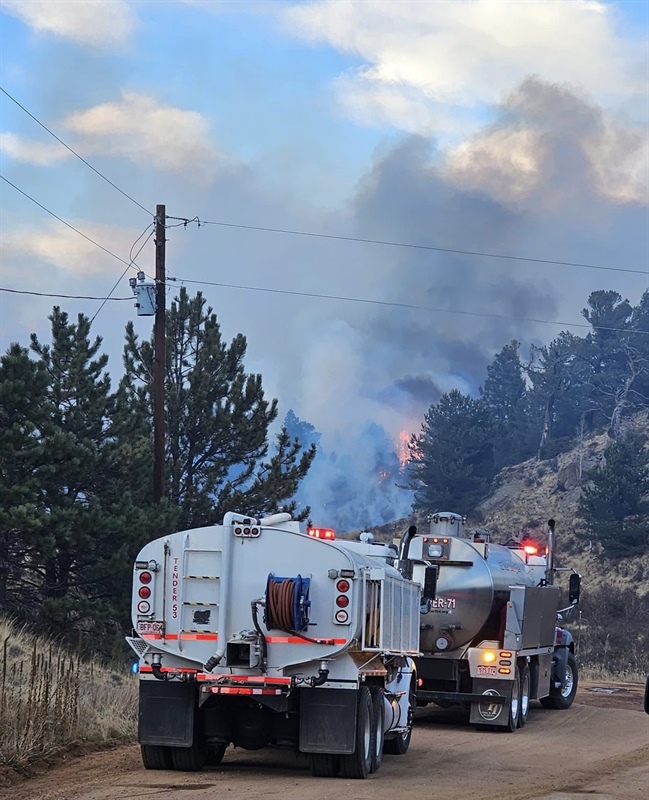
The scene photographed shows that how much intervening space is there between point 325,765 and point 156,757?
1.84m

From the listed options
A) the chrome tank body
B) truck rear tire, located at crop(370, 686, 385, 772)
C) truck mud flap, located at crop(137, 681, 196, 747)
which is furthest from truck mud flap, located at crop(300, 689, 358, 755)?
the chrome tank body

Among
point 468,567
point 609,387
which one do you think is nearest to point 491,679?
point 468,567

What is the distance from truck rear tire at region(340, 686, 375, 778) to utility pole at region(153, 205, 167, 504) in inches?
560

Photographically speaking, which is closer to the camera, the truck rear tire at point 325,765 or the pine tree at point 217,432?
the truck rear tire at point 325,765

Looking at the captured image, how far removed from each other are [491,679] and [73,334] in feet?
49.0

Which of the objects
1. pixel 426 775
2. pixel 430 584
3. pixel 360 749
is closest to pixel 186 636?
pixel 360 749

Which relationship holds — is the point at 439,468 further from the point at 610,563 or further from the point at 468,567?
the point at 468,567

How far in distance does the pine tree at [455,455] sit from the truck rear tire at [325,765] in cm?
5949

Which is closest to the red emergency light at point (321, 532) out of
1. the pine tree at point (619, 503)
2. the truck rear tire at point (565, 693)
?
the truck rear tire at point (565, 693)

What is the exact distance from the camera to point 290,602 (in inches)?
483

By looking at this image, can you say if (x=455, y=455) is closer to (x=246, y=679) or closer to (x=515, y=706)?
(x=515, y=706)

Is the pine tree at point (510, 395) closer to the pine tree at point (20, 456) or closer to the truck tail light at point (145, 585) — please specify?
the pine tree at point (20, 456)

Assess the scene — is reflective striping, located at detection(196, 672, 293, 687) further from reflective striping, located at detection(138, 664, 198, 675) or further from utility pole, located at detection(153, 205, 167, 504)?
utility pole, located at detection(153, 205, 167, 504)

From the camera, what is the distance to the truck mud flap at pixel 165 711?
12.9 meters
